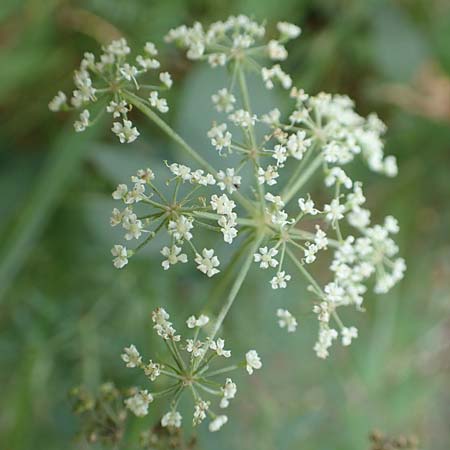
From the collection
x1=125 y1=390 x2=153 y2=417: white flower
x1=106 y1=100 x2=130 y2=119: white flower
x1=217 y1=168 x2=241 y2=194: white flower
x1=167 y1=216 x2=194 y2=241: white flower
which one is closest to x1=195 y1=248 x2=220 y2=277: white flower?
x1=167 y1=216 x2=194 y2=241: white flower

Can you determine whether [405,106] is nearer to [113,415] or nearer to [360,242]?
[360,242]

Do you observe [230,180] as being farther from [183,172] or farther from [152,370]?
[152,370]

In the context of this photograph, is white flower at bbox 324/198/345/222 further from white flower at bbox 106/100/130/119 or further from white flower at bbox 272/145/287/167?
white flower at bbox 106/100/130/119

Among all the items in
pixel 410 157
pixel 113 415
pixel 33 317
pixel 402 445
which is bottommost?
pixel 113 415

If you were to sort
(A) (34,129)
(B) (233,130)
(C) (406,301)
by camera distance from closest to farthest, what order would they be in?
(B) (233,130) < (A) (34,129) < (C) (406,301)

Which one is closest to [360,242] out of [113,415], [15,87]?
[113,415]

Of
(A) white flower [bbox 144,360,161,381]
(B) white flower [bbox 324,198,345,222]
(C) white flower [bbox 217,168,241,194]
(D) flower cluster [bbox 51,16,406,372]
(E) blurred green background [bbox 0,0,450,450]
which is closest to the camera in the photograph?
(A) white flower [bbox 144,360,161,381]
